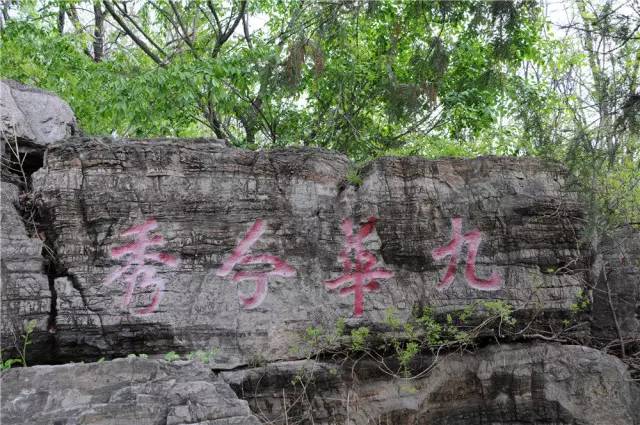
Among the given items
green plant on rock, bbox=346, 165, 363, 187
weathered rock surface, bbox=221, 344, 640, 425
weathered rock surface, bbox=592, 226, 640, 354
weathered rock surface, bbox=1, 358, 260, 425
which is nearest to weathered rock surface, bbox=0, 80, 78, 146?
weathered rock surface, bbox=1, 358, 260, 425

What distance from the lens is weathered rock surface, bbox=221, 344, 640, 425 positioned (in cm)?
458

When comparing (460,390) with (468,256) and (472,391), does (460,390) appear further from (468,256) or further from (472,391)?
(468,256)

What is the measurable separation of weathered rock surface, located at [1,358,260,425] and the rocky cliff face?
86 centimetres

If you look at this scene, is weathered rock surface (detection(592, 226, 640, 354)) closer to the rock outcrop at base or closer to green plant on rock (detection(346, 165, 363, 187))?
the rock outcrop at base

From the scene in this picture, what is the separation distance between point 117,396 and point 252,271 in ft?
5.07

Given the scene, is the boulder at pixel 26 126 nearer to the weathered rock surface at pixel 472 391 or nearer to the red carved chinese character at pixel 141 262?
the red carved chinese character at pixel 141 262

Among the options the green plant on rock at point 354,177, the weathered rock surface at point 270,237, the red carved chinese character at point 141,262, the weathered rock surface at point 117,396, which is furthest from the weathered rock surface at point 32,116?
the green plant on rock at point 354,177

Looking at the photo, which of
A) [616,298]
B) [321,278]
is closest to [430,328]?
[321,278]

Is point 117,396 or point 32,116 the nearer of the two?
point 117,396

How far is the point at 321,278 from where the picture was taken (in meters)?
4.84

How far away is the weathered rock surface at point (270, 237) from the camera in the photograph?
177 inches

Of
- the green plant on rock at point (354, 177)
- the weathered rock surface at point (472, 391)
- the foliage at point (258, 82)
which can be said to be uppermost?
the foliage at point (258, 82)

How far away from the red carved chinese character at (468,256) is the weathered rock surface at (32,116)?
10.2 ft

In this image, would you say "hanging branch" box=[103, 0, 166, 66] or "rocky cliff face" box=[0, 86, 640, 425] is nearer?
"rocky cliff face" box=[0, 86, 640, 425]
